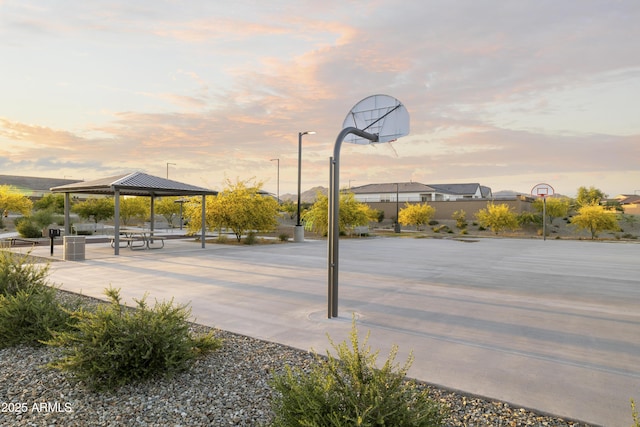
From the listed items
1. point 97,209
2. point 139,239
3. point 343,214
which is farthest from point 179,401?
point 97,209

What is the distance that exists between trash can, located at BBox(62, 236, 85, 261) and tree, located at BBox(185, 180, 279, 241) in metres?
7.87

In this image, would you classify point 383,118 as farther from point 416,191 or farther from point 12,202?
point 416,191

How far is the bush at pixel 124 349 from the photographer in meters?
3.63

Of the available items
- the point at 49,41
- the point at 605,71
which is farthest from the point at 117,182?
the point at 605,71

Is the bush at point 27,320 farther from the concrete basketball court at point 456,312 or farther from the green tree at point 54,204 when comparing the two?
the green tree at point 54,204

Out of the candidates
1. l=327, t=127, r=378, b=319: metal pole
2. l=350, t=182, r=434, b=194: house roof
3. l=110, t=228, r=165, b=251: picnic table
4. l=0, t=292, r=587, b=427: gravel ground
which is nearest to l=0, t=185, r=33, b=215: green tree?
l=110, t=228, r=165, b=251: picnic table

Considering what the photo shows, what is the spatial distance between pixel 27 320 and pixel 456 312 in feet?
20.9

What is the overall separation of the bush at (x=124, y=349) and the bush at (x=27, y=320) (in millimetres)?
871

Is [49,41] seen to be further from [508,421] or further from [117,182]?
[508,421]

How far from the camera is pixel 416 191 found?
86750mm

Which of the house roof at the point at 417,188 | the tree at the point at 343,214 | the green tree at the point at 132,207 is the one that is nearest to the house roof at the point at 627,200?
the house roof at the point at 417,188

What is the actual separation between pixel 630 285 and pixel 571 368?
24.1 feet

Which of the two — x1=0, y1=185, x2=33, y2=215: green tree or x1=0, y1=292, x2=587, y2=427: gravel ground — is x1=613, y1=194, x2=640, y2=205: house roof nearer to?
x1=0, y1=292, x2=587, y2=427: gravel ground

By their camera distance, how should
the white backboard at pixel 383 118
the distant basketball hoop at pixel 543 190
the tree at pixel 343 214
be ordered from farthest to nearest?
the distant basketball hoop at pixel 543 190, the tree at pixel 343 214, the white backboard at pixel 383 118
